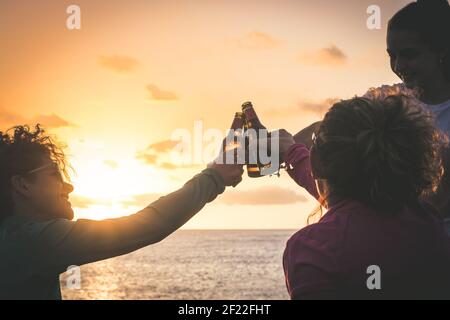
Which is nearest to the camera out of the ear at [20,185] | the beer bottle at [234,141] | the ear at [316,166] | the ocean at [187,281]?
the ear at [316,166]

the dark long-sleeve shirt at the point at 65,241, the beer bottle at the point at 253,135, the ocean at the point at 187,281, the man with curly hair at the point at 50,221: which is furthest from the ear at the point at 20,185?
the ocean at the point at 187,281

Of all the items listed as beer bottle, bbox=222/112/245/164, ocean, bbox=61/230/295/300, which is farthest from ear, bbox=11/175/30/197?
ocean, bbox=61/230/295/300

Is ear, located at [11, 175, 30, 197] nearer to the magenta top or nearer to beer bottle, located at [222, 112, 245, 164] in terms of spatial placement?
beer bottle, located at [222, 112, 245, 164]

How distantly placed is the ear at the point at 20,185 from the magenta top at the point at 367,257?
135 centimetres

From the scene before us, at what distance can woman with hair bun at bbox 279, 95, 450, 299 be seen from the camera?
2.30 m

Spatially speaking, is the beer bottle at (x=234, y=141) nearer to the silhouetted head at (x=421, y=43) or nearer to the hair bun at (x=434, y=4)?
the silhouetted head at (x=421, y=43)

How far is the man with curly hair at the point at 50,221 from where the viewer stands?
2.74 meters

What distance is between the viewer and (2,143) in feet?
10.1

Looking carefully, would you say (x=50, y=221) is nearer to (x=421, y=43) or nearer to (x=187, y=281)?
(x=421, y=43)

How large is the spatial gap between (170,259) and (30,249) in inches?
3910

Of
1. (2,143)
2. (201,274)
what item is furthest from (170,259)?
(2,143)

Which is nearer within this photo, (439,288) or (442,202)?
(439,288)

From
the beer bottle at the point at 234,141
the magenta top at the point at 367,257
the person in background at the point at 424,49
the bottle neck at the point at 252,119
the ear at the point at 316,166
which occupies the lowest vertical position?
the magenta top at the point at 367,257
